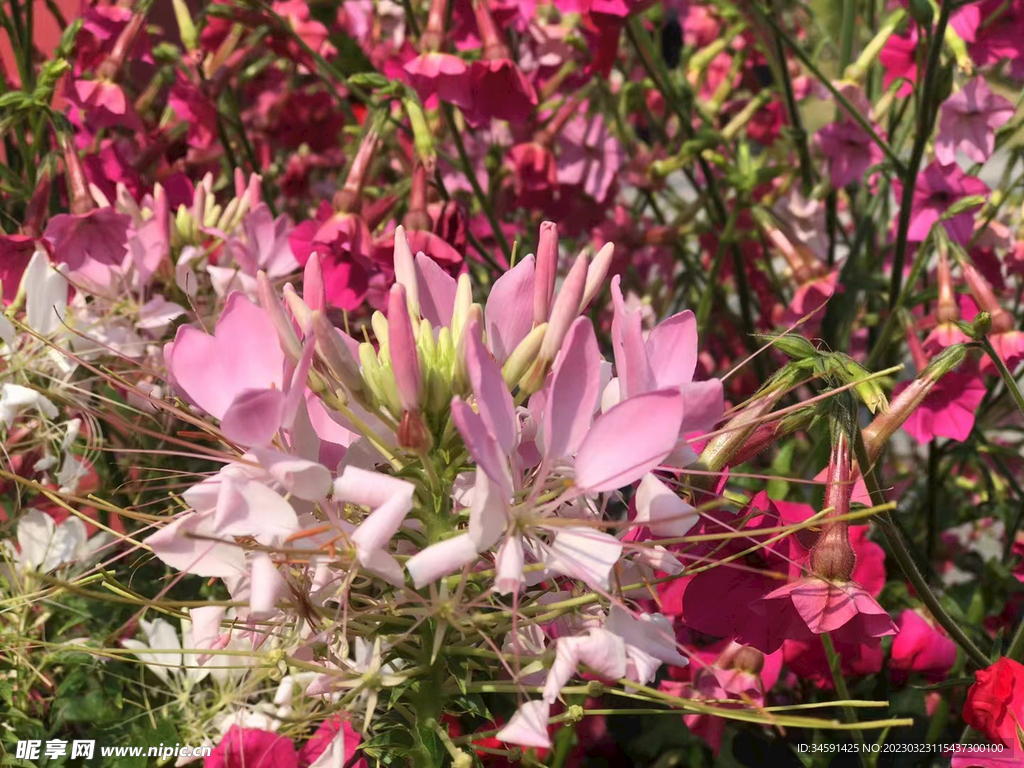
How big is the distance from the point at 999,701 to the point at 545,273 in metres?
0.43

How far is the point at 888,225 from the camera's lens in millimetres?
1577

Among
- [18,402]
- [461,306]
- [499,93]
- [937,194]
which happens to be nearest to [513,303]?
[461,306]

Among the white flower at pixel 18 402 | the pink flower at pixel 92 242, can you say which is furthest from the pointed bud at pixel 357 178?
the white flower at pixel 18 402

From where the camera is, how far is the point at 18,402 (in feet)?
2.67

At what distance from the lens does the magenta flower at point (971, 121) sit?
1142mm

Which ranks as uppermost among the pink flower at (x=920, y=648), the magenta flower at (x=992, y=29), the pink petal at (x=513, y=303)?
the magenta flower at (x=992, y=29)

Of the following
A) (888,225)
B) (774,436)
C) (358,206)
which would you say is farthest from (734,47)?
(774,436)

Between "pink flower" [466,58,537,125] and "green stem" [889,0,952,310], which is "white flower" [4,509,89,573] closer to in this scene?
"pink flower" [466,58,537,125]

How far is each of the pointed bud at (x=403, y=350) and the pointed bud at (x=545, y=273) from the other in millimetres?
90

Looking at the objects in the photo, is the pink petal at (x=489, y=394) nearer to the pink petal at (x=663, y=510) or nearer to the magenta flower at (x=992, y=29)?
the pink petal at (x=663, y=510)

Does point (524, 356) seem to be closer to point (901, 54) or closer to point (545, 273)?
point (545, 273)

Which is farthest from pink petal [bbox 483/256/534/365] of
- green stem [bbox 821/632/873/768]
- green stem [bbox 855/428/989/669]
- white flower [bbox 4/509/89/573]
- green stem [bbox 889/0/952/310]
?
green stem [bbox 889/0/952/310]

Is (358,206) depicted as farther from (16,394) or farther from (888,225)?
(888,225)

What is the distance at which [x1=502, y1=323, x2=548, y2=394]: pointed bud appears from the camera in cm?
56
